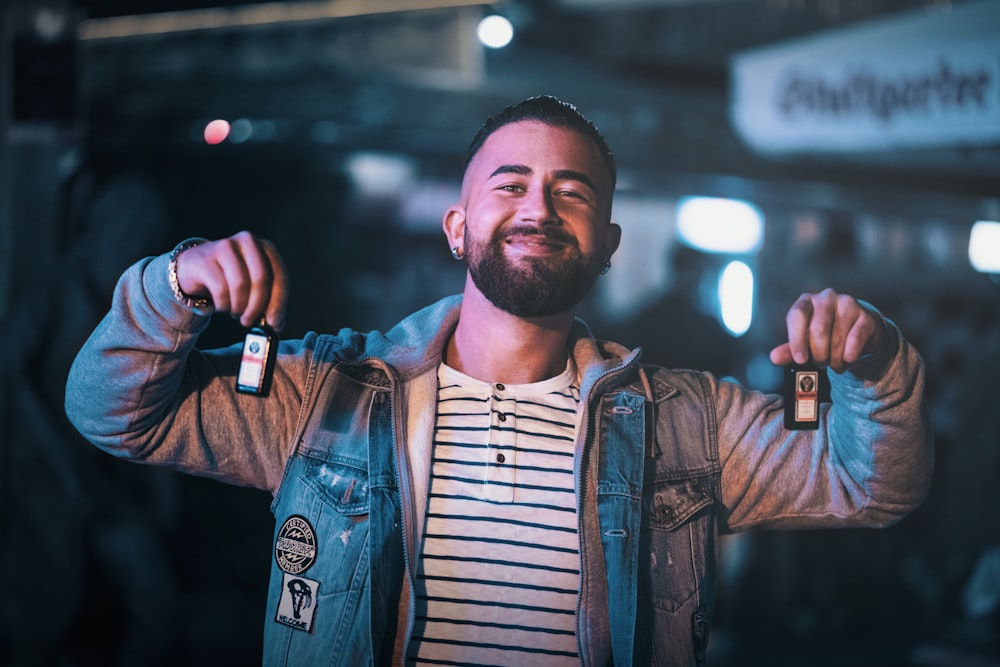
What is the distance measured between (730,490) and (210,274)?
1.16 m

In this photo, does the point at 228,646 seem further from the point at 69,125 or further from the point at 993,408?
the point at 993,408

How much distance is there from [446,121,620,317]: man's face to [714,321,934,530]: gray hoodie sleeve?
0.44m

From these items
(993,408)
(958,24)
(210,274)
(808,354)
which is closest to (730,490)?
(808,354)

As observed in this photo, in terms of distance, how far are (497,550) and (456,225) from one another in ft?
2.29

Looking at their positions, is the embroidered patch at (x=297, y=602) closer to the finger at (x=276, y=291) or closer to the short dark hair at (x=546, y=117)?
the finger at (x=276, y=291)

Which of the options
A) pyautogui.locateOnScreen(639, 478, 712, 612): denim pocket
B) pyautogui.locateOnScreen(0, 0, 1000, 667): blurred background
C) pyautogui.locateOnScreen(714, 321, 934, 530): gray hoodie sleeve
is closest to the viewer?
pyautogui.locateOnScreen(714, 321, 934, 530): gray hoodie sleeve

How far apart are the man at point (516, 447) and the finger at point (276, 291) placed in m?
0.18

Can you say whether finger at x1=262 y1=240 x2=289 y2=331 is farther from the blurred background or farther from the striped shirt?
the blurred background

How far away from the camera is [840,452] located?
74.9 inches

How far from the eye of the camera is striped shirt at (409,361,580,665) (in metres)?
1.82

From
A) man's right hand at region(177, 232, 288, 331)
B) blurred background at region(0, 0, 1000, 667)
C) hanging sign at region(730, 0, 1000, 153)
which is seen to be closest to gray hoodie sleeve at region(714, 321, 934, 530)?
blurred background at region(0, 0, 1000, 667)

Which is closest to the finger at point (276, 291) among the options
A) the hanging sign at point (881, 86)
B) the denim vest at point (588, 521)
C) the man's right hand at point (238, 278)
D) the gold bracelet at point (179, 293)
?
the man's right hand at point (238, 278)

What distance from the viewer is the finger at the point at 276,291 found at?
1587 mm

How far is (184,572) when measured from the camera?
4414 millimetres
